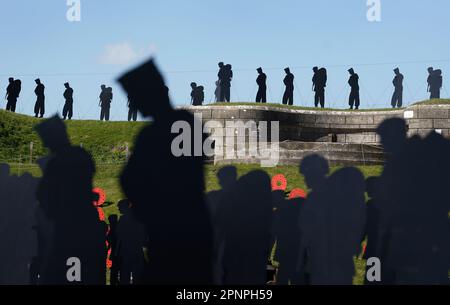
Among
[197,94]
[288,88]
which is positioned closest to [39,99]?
[197,94]

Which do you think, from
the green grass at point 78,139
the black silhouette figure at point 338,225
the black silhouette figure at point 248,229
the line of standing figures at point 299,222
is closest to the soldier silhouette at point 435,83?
the green grass at point 78,139

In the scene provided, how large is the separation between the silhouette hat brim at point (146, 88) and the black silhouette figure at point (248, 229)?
4.72 ft

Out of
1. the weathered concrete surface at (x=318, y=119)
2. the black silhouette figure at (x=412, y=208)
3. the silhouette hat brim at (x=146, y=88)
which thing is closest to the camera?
the silhouette hat brim at (x=146, y=88)

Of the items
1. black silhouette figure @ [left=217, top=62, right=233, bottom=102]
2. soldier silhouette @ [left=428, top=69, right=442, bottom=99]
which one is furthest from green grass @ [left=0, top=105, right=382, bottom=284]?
soldier silhouette @ [left=428, top=69, right=442, bottom=99]

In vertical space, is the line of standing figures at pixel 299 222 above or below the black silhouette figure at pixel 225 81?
below

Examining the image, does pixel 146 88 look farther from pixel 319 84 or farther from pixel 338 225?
pixel 319 84

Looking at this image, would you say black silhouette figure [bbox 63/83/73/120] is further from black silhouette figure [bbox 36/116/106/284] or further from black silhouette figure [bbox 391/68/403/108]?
black silhouette figure [bbox 36/116/106/284]

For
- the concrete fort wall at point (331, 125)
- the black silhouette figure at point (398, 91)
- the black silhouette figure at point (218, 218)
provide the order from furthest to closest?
the black silhouette figure at point (398, 91) → the concrete fort wall at point (331, 125) → the black silhouette figure at point (218, 218)

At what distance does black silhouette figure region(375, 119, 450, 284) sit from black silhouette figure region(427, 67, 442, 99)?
64.7ft

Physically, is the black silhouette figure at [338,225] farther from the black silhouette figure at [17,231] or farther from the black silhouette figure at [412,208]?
the black silhouette figure at [17,231]

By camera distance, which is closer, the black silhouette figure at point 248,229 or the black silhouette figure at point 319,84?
the black silhouette figure at point 248,229

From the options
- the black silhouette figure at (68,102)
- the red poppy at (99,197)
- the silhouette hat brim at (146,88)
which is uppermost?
the black silhouette figure at (68,102)

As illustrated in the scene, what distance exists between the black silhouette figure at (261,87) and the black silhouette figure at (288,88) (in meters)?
0.68

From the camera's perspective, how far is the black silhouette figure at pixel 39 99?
25.1 m
